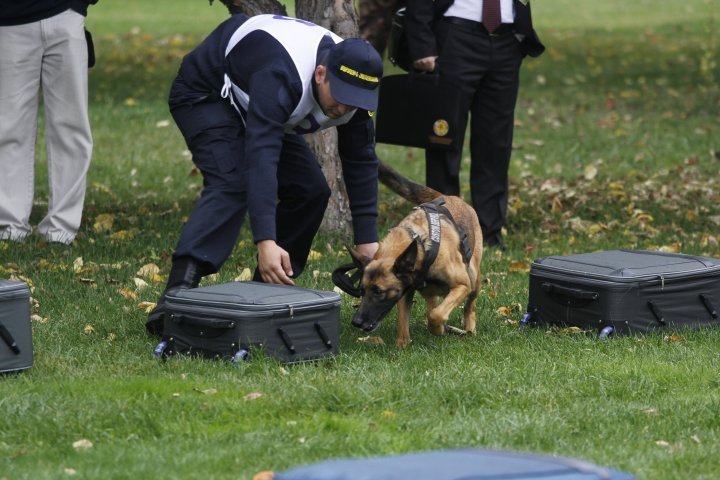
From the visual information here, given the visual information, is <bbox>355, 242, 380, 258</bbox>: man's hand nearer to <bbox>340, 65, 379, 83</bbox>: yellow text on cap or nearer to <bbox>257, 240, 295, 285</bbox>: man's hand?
<bbox>257, 240, 295, 285</bbox>: man's hand

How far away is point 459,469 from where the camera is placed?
328 cm

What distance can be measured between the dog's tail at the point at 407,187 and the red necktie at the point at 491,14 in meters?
1.83

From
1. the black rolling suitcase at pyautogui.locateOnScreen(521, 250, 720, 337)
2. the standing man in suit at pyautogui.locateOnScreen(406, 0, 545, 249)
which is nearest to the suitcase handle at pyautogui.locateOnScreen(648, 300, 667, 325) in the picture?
the black rolling suitcase at pyautogui.locateOnScreen(521, 250, 720, 337)

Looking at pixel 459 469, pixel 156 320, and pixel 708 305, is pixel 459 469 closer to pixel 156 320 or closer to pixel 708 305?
pixel 156 320

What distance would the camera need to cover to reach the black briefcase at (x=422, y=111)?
8.32 m

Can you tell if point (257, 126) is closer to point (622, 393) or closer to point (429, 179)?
point (622, 393)

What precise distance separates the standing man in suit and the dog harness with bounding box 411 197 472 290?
6.85 feet

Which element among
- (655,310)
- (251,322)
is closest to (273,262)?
(251,322)

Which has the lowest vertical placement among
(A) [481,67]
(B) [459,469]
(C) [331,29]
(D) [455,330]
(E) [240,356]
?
(D) [455,330]

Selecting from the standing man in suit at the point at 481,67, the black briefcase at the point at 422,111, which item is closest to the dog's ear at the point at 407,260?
the black briefcase at the point at 422,111

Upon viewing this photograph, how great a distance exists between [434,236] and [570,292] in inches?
34.0

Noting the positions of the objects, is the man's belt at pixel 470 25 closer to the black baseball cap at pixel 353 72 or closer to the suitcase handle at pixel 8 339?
the black baseball cap at pixel 353 72

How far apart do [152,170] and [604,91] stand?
778 cm

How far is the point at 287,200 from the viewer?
627 centimetres
